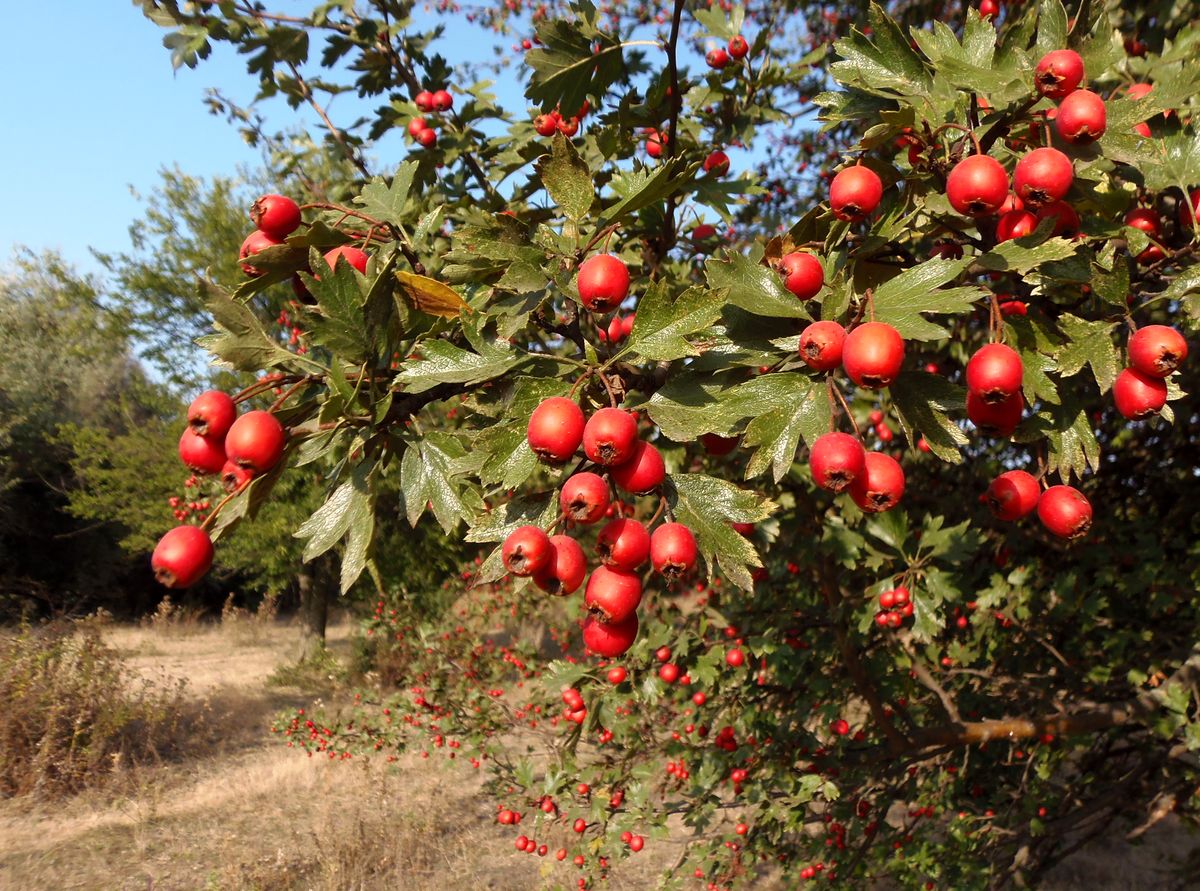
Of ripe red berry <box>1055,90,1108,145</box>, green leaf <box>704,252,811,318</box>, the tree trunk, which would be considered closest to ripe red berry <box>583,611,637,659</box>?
green leaf <box>704,252,811,318</box>

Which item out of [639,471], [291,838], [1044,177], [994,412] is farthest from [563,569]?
[291,838]

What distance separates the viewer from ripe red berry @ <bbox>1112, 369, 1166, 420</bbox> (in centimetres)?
123

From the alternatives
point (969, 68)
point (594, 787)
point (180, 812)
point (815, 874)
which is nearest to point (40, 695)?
point (180, 812)

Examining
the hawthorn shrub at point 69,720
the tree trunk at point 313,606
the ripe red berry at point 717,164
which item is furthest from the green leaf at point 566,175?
the tree trunk at point 313,606

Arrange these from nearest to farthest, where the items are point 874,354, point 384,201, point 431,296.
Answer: point 874,354
point 431,296
point 384,201

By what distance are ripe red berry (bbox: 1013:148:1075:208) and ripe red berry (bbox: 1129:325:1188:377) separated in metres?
0.29

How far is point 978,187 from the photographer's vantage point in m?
1.13

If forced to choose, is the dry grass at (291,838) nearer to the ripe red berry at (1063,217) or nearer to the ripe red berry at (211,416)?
the ripe red berry at (211,416)

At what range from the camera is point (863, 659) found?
132 inches

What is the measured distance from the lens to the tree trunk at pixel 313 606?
13.7 metres

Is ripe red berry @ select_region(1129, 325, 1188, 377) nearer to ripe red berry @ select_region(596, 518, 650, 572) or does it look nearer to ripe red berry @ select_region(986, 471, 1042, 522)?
ripe red berry @ select_region(986, 471, 1042, 522)

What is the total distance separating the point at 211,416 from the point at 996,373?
1281mm

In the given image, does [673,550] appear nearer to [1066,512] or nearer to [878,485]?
[878,485]

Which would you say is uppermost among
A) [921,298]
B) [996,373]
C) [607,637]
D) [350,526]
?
[921,298]
